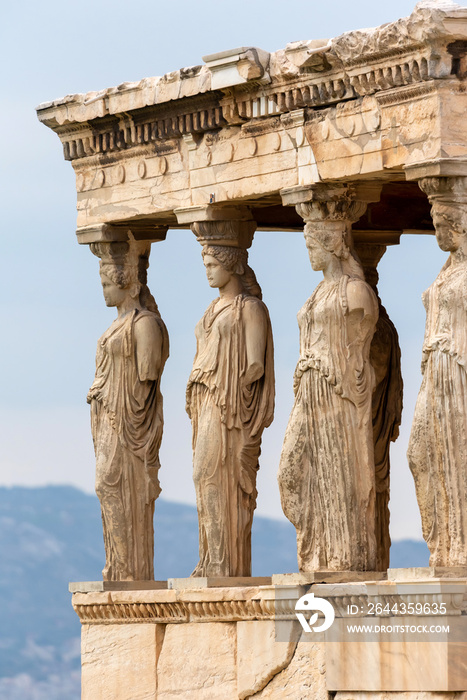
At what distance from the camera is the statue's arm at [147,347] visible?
20641 millimetres

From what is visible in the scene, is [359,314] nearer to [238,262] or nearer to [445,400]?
[445,400]

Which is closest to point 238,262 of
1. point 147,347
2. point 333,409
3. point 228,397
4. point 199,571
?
point 228,397

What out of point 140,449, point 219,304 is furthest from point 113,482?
point 219,304

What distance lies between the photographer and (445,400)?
17.8 meters

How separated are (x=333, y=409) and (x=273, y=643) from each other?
1.63m

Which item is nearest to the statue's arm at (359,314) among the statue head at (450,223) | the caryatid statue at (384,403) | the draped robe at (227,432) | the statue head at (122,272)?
the statue head at (450,223)

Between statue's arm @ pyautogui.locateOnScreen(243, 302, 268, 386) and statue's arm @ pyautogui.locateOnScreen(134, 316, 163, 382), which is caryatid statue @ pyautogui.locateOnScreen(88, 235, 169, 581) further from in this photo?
statue's arm @ pyautogui.locateOnScreen(243, 302, 268, 386)

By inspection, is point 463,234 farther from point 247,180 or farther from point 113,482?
point 113,482

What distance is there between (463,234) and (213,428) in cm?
275

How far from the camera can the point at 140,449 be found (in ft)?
68.1

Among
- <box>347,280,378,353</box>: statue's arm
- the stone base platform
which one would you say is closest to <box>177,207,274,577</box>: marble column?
the stone base platform

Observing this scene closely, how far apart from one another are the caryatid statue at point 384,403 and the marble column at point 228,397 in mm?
969

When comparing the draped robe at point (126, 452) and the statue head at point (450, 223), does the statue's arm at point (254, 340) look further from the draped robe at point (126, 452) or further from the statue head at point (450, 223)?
the statue head at point (450, 223)

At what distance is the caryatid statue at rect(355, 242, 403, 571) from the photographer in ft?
66.7
